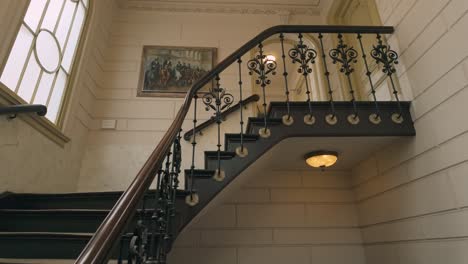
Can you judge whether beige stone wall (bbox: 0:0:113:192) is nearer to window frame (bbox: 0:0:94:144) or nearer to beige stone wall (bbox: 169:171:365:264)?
window frame (bbox: 0:0:94:144)

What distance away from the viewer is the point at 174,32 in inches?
162

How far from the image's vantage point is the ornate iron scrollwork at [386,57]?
2.29 meters

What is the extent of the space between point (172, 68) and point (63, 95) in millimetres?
1407

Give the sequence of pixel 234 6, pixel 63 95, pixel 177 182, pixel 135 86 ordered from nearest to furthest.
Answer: pixel 177 182 → pixel 63 95 → pixel 135 86 → pixel 234 6

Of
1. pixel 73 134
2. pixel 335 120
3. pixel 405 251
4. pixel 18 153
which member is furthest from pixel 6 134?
pixel 405 251

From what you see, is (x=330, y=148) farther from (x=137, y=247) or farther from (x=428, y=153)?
(x=137, y=247)

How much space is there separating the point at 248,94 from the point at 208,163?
1915 millimetres

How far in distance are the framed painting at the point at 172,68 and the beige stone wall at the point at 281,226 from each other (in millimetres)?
1667

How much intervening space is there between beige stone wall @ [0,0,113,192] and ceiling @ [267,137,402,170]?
210 centimetres

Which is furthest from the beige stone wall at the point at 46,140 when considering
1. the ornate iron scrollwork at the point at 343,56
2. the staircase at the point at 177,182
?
the ornate iron scrollwork at the point at 343,56

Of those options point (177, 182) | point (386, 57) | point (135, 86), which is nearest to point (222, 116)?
point (135, 86)

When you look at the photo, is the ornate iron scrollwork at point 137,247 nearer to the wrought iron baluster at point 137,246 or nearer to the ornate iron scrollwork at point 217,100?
the wrought iron baluster at point 137,246

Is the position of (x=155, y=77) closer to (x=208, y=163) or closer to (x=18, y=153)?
(x=18, y=153)

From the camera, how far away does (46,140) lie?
263 centimetres
